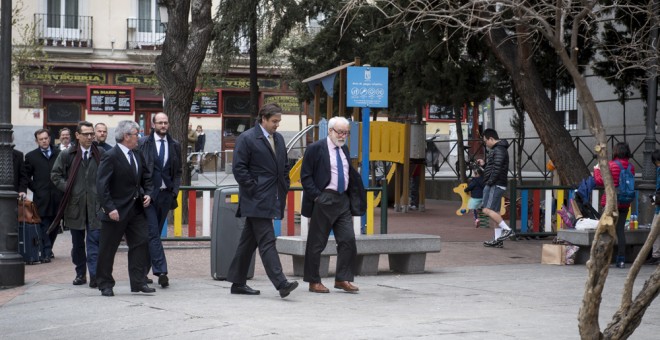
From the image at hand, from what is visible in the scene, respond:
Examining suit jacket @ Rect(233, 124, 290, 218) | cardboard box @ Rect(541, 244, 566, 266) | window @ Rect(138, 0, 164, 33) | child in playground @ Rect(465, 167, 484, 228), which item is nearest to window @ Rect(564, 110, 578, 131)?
child in playground @ Rect(465, 167, 484, 228)

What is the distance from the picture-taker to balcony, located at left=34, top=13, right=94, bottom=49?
42.2m

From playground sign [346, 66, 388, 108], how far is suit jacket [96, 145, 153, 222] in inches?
251

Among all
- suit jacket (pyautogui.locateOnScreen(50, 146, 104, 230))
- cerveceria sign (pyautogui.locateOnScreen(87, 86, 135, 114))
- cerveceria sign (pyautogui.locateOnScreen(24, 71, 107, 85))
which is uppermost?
cerveceria sign (pyautogui.locateOnScreen(24, 71, 107, 85))

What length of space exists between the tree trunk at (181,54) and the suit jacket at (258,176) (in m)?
8.81

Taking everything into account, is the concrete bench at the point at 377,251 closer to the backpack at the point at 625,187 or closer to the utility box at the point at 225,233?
the utility box at the point at 225,233

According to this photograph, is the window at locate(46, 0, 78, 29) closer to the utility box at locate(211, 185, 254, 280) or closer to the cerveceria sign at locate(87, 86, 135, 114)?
the cerveceria sign at locate(87, 86, 135, 114)

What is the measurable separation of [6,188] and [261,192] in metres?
3.21

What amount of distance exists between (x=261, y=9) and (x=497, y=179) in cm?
736

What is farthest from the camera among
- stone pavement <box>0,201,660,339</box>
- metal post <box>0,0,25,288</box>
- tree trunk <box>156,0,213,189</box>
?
tree trunk <box>156,0,213,189</box>

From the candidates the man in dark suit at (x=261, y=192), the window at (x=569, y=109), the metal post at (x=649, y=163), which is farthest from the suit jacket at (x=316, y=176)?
the window at (x=569, y=109)

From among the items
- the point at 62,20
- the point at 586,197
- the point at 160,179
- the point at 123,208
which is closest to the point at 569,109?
the point at 586,197

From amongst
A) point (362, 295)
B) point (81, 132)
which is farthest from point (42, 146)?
point (362, 295)

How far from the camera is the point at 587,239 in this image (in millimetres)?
13891

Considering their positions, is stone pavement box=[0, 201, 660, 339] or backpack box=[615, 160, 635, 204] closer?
stone pavement box=[0, 201, 660, 339]
